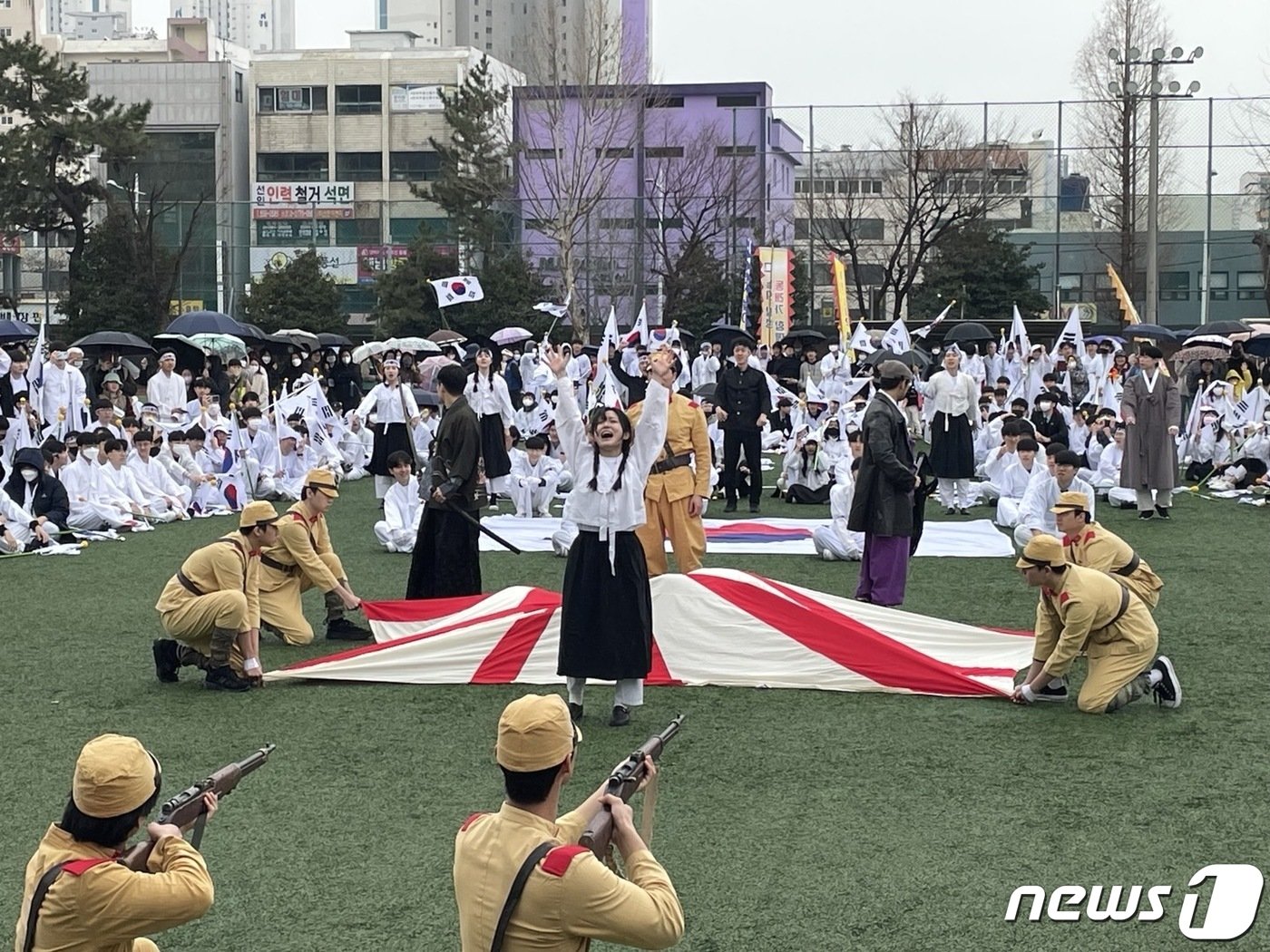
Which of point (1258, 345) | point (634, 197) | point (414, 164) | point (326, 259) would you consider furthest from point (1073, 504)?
point (414, 164)

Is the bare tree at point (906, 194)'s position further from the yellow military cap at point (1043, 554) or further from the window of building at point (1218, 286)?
the yellow military cap at point (1043, 554)

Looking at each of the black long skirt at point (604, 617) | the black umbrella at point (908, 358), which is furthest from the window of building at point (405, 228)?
the black long skirt at point (604, 617)

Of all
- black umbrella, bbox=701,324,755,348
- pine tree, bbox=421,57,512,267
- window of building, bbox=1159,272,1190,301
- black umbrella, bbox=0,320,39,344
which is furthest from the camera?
pine tree, bbox=421,57,512,267

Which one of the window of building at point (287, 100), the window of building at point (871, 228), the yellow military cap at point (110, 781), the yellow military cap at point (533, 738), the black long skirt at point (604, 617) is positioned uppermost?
the window of building at point (287, 100)

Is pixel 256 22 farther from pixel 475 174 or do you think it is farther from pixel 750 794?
pixel 750 794

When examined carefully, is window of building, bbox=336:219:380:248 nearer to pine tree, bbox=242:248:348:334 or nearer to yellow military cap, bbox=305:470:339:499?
pine tree, bbox=242:248:348:334

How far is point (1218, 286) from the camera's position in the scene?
32750 millimetres

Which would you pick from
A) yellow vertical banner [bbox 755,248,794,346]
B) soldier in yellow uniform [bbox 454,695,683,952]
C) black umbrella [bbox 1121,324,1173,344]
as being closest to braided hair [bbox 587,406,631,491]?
soldier in yellow uniform [bbox 454,695,683,952]

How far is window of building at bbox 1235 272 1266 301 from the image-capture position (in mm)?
32750

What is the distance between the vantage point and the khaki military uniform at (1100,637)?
659 cm

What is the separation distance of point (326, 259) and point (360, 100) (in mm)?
22105

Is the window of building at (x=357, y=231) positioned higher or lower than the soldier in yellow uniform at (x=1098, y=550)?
higher

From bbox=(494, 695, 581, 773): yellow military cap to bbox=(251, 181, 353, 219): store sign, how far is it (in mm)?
50228

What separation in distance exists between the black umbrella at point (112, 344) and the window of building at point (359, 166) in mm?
35440
